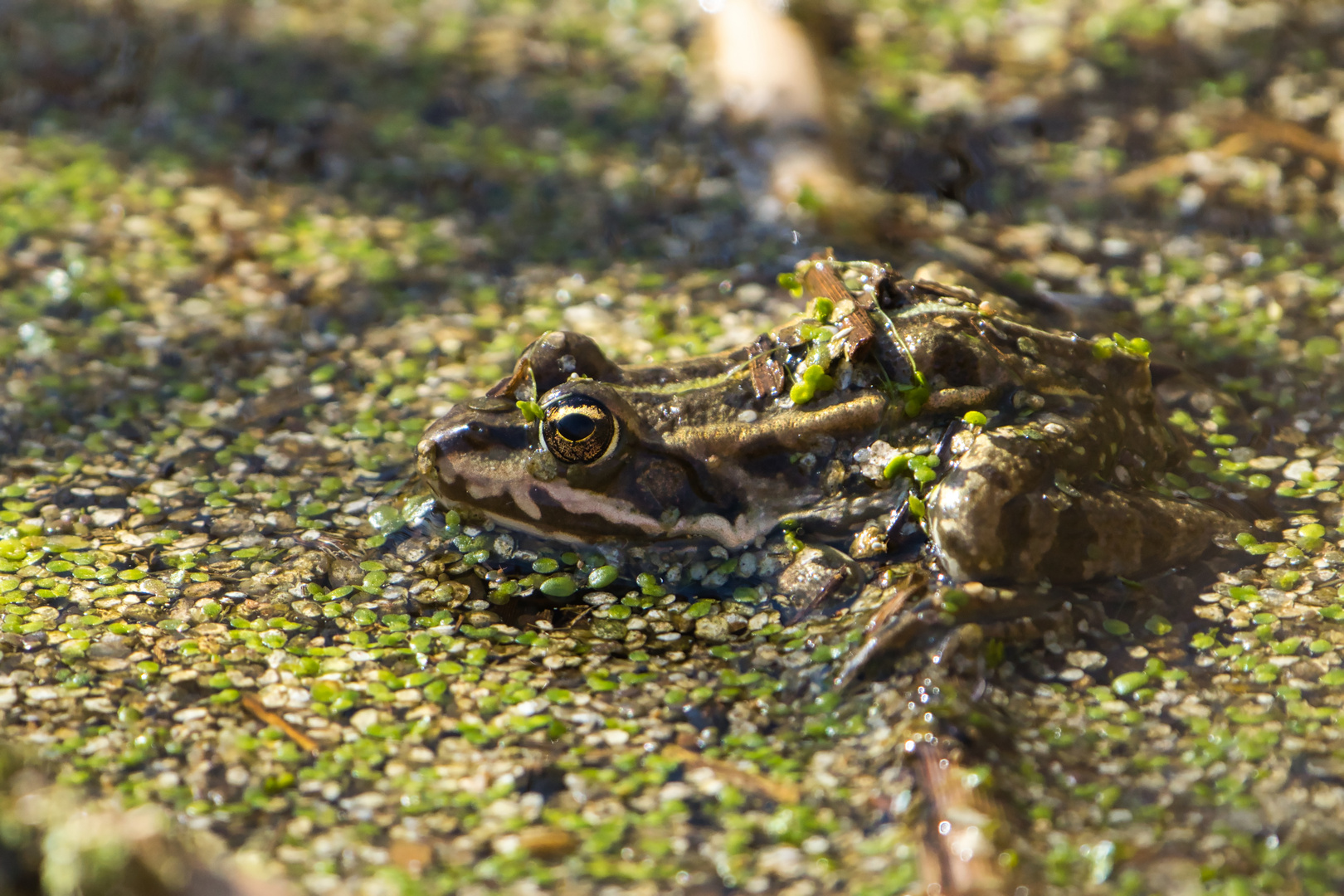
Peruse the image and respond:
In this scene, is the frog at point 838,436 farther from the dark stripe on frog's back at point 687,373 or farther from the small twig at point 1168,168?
the small twig at point 1168,168

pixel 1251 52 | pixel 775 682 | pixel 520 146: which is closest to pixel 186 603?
pixel 775 682

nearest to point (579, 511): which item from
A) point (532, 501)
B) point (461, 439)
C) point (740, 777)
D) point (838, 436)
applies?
point (532, 501)

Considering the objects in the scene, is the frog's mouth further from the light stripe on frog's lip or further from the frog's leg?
the frog's leg

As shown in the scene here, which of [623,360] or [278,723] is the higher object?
[623,360]

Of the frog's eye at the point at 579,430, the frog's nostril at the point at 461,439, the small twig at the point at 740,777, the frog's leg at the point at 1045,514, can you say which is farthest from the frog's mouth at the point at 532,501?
the small twig at the point at 740,777

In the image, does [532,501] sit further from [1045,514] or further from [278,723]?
[1045,514]
